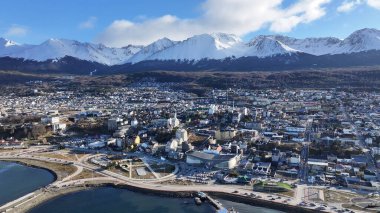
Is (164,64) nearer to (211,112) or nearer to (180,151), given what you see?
(211,112)

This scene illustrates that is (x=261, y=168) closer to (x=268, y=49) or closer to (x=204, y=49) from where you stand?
(x=268, y=49)

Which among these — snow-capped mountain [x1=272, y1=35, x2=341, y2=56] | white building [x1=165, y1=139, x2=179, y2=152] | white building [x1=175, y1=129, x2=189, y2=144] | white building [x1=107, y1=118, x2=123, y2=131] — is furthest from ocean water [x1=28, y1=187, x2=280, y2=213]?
snow-capped mountain [x1=272, y1=35, x2=341, y2=56]

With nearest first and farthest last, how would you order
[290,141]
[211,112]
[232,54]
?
[290,141]
[211,112]
[232,54]

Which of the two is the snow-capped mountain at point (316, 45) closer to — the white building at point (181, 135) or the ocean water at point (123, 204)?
the white building at point (181, 135)

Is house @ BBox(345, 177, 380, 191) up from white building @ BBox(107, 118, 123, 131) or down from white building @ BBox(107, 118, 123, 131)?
down

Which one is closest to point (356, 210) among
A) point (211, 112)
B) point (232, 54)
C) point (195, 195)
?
point (195, 195)

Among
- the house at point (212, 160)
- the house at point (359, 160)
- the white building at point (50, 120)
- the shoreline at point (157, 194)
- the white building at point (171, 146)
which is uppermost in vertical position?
the white building at point (50, 120)

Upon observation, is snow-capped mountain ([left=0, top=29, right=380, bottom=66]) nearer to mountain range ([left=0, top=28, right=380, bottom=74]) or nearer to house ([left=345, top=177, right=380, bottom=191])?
mountain range ([left=0, top=28, right=380, bottom=74])

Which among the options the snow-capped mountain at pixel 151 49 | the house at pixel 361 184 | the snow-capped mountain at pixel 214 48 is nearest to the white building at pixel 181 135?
the house at pixel 361 184
